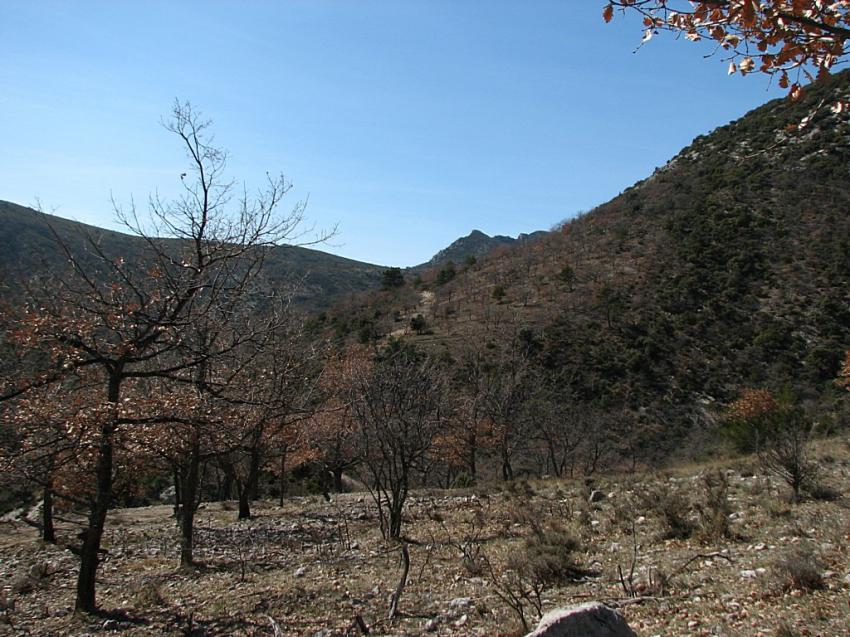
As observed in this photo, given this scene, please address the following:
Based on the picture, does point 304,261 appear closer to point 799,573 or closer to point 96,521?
point 96,521

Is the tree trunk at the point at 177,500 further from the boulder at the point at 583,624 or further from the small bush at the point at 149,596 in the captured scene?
the boulder at the point at 583,624

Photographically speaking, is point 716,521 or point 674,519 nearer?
point 716,521

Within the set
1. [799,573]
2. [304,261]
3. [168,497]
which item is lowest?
[168,497]

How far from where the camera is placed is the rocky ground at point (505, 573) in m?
5.28

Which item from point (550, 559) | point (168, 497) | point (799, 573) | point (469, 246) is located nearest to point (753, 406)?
point (550, 559)

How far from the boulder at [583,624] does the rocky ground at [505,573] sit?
3.65ft

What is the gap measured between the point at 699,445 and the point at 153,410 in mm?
32458

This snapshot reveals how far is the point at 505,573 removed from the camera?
820cm

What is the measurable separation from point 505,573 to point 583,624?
4.67 metres

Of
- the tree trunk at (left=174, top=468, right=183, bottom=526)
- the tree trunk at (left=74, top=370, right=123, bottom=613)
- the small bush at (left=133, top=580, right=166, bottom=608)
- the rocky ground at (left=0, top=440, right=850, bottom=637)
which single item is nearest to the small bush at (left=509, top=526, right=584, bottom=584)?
the rocky ground at (left=0, top=440, right=850, bottom=637)

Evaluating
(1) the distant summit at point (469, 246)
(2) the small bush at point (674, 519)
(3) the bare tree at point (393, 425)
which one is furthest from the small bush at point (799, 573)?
(1) the distant summit at point (469, 246)

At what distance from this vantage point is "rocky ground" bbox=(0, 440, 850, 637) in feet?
17.3

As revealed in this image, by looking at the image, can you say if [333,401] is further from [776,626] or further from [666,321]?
[666,321]

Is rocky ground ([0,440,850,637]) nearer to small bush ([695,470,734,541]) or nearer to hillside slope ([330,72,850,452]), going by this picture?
small bush ([695,470,734,541])
